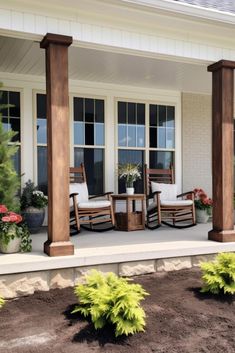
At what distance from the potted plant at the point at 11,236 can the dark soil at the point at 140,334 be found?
1.84ft

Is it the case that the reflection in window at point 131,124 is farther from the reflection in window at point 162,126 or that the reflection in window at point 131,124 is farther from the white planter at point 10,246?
the white planter at point 10,246

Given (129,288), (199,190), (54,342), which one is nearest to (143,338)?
(129,288)

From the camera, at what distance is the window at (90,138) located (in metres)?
5.95

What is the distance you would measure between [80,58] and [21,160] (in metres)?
1.75

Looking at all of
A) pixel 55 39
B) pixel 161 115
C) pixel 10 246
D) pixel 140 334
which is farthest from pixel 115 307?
pixel 161 115

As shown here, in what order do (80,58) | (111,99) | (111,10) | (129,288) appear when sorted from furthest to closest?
(111,99) < (80,58) < (111,10) < (129,288)

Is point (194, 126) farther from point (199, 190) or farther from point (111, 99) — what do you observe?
point (111, 99)

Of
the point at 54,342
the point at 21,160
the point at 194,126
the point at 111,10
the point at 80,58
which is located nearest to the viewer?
the point at 54,342

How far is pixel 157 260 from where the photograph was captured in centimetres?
378

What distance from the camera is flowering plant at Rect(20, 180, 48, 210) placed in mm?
5195

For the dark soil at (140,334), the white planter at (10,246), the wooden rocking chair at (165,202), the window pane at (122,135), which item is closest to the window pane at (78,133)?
the window pane at (122,135)

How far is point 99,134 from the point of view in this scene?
20.0 feet

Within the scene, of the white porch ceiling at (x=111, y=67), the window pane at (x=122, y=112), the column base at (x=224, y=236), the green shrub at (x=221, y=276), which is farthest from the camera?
the window pane at (x=122, y=112)

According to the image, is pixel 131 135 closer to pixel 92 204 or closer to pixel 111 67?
pixel 111 67
